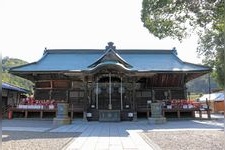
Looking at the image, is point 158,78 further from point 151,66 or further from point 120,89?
point 120,89

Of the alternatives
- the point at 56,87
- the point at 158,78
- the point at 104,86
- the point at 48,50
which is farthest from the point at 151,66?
the point at 48,50

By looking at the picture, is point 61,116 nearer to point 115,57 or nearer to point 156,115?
point 156,115

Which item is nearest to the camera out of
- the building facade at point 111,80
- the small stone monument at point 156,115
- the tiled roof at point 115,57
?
the small stone monument at point 156,115

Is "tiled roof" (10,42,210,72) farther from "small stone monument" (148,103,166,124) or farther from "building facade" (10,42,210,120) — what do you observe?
"small stone monument" (148,103,166,124)

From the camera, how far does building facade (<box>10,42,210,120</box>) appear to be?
21.8m

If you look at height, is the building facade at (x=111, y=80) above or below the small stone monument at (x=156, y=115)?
above

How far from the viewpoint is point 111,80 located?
76.6 ft

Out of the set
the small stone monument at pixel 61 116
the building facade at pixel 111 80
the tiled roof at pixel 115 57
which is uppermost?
the tiled roof at pixel 115 57

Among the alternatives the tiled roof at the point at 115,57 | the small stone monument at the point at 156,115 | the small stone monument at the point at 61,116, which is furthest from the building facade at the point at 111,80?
the small stone monument at the point at 61,116

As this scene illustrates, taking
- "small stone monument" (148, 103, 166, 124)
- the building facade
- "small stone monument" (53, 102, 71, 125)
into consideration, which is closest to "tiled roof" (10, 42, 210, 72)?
the building facade

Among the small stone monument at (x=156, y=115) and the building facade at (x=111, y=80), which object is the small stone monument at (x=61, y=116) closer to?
the building facade at (x=111, y=80)

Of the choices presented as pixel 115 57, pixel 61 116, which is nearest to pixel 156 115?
pixel 115 57

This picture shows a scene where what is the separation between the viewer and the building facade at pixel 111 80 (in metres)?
21.8

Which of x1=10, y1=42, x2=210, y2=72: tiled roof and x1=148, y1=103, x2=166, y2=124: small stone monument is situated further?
x1=10, y1=42, x2=210, y2=72: tiled roof
